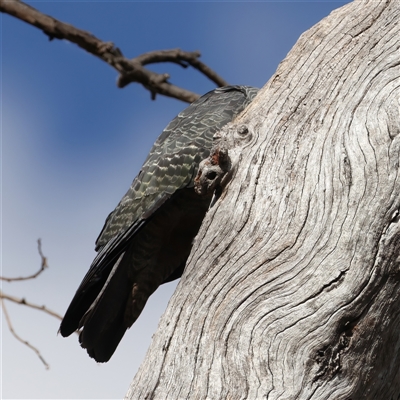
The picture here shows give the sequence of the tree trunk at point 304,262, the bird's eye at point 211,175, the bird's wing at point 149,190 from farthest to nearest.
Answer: the bird's wing at point 149,190 < the bird's eye at point 211,175 < the tree trunk at point 304,262

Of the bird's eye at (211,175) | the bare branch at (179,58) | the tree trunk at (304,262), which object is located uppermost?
the bare branch at (179,58)

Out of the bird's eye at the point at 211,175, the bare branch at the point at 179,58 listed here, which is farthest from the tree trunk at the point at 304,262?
the bare branch at the point at 179,58

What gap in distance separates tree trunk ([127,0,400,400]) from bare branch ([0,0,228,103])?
450 cm

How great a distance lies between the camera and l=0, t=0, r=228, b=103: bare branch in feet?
24.9

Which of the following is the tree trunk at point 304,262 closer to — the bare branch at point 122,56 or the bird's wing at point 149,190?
→ the bird's wing at point 149,190

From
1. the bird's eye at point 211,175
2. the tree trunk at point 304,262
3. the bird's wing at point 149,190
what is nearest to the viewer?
the tree trunk at point 304,262

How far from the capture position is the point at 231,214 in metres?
3.47

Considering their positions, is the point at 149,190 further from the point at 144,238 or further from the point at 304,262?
the point at 304,262

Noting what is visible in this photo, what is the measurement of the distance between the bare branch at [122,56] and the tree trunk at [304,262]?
4499 millimetres

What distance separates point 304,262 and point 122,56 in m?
5.53

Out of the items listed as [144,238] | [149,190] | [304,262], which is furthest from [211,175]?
[144,238]

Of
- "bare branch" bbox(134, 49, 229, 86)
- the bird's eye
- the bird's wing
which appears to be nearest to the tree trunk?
the bird's eye

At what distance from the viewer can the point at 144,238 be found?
5.16 meters

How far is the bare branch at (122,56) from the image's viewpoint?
758 cm
